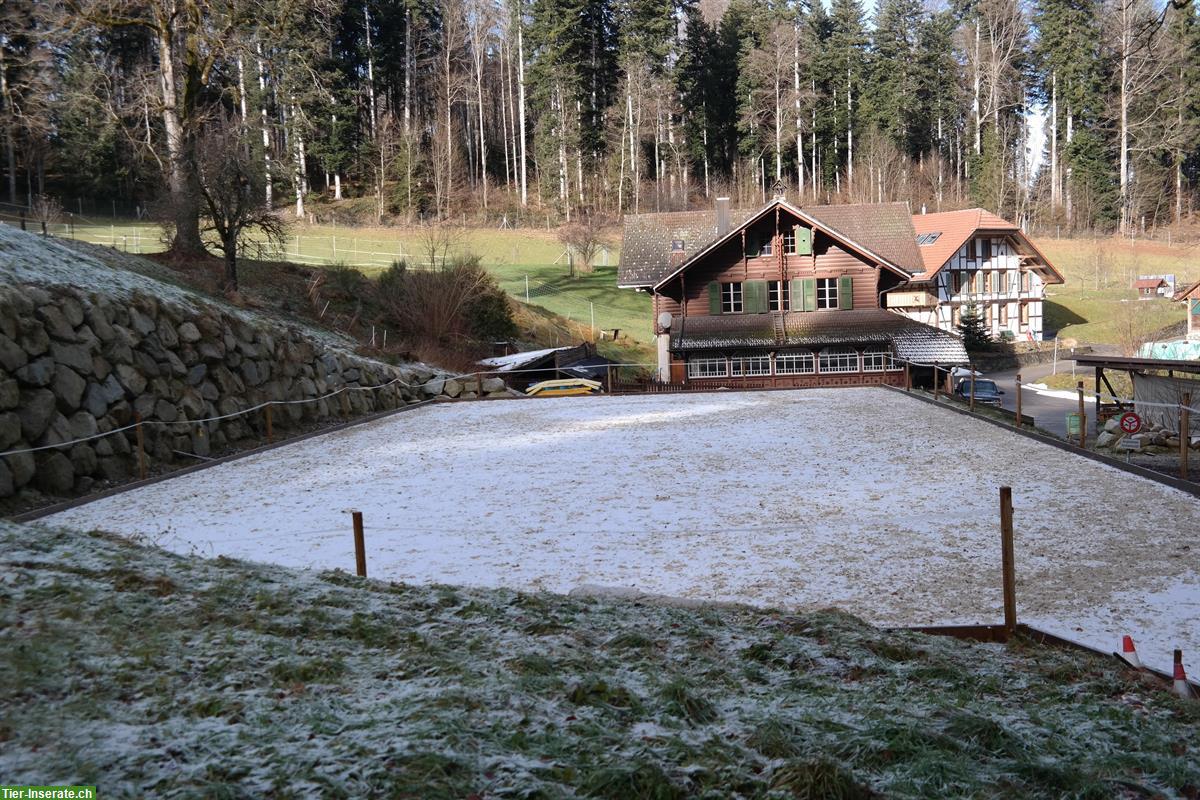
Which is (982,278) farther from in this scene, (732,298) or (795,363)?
(795,363)

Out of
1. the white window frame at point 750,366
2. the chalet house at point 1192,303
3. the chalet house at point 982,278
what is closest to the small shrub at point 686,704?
the white window frame at point 750,366

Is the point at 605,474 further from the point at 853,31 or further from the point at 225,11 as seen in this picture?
the point at 853,31

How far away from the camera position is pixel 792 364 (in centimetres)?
3534

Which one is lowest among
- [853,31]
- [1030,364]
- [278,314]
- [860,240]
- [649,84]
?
[1030,364]

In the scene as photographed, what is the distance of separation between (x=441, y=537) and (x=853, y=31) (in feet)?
266

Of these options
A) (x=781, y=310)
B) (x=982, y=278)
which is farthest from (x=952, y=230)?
(x=781, y=310)

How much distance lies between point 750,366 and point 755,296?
300 cm

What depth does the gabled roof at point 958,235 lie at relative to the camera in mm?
56156

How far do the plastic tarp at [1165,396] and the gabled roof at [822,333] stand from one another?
6511mm

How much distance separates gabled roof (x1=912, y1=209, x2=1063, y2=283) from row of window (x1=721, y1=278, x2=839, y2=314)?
2118cm

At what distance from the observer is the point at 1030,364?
5297 cm

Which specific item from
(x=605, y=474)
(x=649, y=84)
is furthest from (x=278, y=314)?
(x=649, y=84)

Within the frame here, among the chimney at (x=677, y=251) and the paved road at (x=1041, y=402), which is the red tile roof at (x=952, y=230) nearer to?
the paved road at (x=1041, y=402)

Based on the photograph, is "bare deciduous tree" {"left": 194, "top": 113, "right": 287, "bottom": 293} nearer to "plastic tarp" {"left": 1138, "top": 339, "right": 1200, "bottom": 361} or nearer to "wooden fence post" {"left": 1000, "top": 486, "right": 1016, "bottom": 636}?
"wooden fence post" {"left": 1000, "top": 486, "right": 1016, "bottom": 636}
